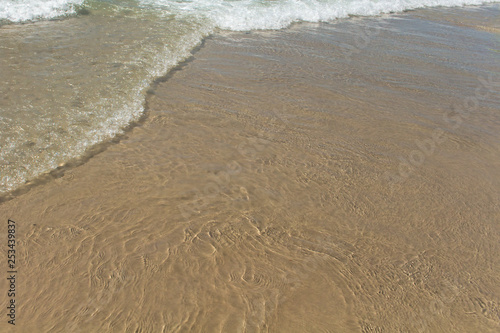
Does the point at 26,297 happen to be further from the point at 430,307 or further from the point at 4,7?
the point at 4,7

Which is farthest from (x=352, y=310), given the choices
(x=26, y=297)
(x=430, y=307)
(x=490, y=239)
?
(x=26, y=297)

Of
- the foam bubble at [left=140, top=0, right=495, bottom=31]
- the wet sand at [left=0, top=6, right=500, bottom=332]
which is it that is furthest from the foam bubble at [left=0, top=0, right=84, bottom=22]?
the wet sand at [left=0, top=6, right=500, bottom=332]

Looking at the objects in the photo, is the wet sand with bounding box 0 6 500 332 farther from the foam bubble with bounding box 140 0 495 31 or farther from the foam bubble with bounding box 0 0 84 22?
the foam bubble with bounding box 0 0 84 22

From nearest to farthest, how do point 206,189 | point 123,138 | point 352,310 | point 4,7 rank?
point 352,310 → point 206,189 → point 123,138 → point 4,7

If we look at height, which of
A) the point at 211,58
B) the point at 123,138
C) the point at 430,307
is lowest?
the point at 430,307

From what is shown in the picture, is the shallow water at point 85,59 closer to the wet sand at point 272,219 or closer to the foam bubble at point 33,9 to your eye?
the foam bubble at point 33,9

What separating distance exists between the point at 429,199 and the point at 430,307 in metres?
1.43

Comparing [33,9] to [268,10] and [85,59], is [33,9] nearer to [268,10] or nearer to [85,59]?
[85,59]

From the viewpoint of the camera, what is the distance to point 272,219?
11.2 feet

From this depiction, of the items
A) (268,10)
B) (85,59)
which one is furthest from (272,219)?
(268,10)

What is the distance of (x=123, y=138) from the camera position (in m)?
4.44

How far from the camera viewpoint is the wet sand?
261cm

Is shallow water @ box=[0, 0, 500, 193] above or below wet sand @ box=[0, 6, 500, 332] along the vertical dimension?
above

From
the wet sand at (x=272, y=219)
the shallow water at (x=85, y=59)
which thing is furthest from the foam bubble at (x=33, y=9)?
the wet sand at (x=272, y=219)
